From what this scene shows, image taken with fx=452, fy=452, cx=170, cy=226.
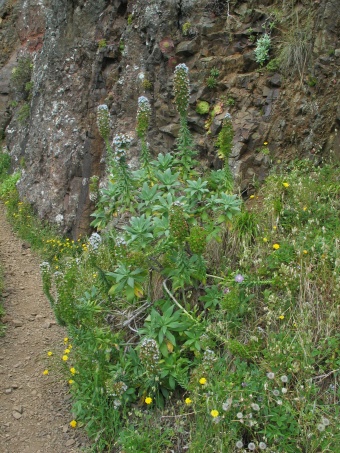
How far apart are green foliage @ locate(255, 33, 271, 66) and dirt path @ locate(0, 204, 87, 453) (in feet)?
14.6

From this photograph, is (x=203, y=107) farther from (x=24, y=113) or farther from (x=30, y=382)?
(x=24, y=113)

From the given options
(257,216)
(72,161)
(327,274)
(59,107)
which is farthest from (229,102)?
(59,107)

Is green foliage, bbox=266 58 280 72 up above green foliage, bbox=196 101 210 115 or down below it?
above

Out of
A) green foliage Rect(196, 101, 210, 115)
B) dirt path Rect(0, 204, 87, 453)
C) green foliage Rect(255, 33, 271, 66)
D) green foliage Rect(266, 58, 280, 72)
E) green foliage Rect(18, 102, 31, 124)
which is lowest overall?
dirt path Rect(0, 204, 87, 453)

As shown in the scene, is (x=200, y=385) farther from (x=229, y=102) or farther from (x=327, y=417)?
(x=229, y=102)

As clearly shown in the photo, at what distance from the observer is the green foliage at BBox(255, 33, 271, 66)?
600cm

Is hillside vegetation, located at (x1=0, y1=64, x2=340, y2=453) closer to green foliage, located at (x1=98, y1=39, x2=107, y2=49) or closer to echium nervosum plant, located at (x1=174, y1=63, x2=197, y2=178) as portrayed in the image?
echium nervosum plant, located at (x1=174, y1=63, x2=197, y2=178)

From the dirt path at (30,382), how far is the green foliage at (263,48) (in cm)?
445

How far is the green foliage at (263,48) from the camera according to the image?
19.7ft

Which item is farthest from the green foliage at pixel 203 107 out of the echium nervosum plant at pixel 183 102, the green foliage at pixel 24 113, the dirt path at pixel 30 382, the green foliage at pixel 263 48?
the green foliage at pixel 24 113

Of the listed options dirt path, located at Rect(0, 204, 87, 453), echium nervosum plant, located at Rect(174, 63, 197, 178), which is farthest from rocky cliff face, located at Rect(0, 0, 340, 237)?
dirt path, located at Rect(0, 204, 87, 453)

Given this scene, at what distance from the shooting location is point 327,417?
3.02 meters

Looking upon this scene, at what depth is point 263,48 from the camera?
6.02m

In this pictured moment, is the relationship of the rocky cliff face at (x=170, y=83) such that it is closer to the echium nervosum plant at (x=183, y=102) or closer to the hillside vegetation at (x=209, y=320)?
the hillside vegetation at (x=209, y=320)
